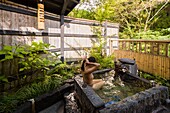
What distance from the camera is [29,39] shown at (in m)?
4.36

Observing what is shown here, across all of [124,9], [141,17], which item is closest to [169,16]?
[141,17]

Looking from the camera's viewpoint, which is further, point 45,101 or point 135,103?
point 45,101

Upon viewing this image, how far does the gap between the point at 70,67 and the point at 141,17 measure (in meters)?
8.86

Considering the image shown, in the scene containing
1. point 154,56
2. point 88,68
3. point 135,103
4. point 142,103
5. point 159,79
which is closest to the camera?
point 135,103

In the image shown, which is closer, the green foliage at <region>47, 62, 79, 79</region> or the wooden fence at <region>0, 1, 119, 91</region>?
the wooden fence at <region>0, 1, 119, 91</region>

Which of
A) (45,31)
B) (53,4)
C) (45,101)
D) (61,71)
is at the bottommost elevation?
(45,101)

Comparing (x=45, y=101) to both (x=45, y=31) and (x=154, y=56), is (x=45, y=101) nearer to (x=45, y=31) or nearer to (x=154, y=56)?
(x=45, y=31)

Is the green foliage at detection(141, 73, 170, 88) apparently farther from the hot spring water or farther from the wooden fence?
the wooden fence

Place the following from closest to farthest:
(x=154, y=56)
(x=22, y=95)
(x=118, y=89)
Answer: (x=22, y=95)
(x=118, y=89)
(x=154, y=56)

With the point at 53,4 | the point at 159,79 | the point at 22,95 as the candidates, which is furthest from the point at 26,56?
the point at 159,79

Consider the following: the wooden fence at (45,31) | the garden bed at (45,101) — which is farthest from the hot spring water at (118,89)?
the wooden fence at (45,31)

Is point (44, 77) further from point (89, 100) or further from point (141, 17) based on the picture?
point (141, 17)

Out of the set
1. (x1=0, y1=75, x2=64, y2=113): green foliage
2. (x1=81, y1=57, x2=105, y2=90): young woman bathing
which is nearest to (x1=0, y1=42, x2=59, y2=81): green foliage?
(x1=0, y1=75, x2=64, y2=113): green foliage

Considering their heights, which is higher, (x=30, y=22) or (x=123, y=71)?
(x=30, y=22)
